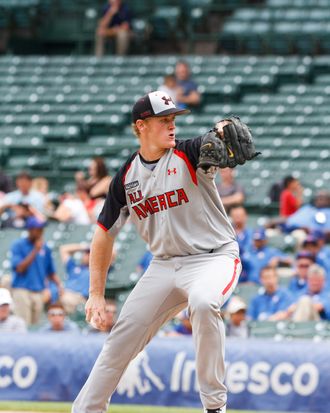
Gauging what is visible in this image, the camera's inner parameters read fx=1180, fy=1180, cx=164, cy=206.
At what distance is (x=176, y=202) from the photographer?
6156 millimetres

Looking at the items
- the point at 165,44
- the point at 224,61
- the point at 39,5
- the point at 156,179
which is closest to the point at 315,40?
the point at 224,61

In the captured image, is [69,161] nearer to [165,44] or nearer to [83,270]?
[83,270]

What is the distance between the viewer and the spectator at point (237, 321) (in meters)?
9.95

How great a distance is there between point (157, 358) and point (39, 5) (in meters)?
13.5

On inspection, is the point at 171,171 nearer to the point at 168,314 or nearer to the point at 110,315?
the point at 168,314

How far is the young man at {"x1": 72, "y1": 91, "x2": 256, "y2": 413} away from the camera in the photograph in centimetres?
612

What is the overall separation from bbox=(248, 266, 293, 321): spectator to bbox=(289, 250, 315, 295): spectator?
0.33 ft

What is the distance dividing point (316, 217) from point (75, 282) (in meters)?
2.52

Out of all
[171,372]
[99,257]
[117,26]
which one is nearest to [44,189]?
[171,372]

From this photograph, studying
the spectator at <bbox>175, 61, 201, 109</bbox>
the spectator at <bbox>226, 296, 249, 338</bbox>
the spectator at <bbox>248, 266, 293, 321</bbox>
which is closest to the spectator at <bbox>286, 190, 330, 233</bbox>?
the spectator at <bbox>248, 266, 293, 321</bbox>

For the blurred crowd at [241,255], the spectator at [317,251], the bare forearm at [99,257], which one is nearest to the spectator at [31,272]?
the blurred crowd at [241,255]

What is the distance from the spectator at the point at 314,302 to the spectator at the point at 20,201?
3918 millimetres

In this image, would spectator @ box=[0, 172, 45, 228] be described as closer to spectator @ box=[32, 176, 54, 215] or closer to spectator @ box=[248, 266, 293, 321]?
spectator @ box=[32, 176, 54, 215]

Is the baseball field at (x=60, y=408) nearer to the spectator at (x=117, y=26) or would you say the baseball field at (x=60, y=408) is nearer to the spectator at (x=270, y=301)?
the spectator at (x=270, y=301)
